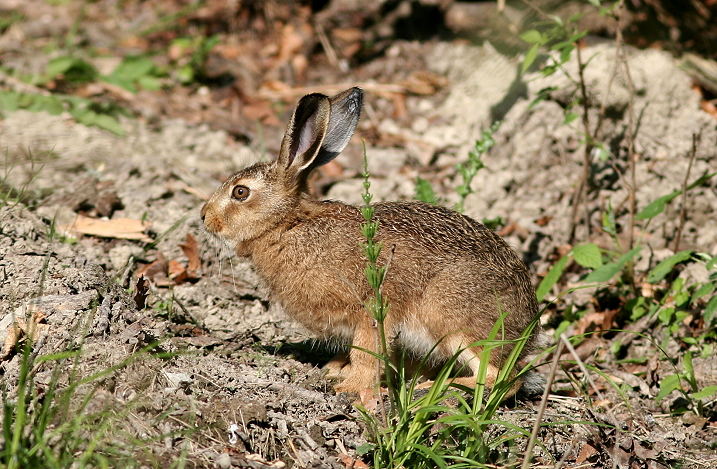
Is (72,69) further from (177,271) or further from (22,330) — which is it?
(22,330)

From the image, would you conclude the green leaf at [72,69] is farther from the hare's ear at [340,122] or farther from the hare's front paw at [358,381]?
the hare's front paw at [358,381]

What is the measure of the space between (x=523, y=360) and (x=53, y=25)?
7.65 meters

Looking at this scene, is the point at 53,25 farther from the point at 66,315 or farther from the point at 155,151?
the point at 66,315

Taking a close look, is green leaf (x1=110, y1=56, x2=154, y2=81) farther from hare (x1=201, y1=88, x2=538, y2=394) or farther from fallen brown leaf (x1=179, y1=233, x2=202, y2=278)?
hare (x1=201, y1=88, x2=538, y2=394)

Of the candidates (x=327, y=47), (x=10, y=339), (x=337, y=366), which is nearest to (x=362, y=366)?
(x=337, y=366)

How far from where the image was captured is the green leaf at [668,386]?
5336mm

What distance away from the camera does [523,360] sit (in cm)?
583

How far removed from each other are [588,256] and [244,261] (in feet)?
7.79

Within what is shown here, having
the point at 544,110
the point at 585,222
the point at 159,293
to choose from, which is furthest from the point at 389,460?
the point at 544,110

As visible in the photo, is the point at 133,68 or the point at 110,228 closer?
the point at 110,228

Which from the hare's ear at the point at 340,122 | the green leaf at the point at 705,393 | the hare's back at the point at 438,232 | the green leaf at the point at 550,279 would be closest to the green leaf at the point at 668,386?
the green leaf at the point at 705,393

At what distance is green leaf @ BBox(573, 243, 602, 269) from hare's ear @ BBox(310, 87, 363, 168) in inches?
68.8

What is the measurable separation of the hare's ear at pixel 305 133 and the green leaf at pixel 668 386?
2649 millimetres

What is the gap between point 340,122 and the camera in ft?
19.0
